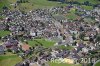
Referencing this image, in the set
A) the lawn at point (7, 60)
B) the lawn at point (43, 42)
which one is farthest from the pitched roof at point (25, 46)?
the lawn at point (7, 60)

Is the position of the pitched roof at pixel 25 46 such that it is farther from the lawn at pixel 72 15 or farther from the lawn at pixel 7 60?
the lawn at pixel 72 15

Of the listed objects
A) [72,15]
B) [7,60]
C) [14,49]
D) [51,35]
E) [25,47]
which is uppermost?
[7,60]

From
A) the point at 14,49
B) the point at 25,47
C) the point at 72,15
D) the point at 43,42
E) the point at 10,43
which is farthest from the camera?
the point at 72,15

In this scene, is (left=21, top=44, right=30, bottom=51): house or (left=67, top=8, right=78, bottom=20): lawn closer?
(left=21, top=44, right=30, bottom=51): house

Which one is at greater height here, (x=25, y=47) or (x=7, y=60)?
(x=7, y=60)

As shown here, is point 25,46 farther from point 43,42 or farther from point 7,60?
point 7,60

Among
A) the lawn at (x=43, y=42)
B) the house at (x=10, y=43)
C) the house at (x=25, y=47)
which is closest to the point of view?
the house at (x=25, y=47)

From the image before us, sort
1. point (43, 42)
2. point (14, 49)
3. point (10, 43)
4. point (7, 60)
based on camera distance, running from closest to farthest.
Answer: point (7, 60), point (14, 49), point (10, 43), point (43, 42)

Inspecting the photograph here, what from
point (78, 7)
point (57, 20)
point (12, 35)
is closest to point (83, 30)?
point (57, 20)

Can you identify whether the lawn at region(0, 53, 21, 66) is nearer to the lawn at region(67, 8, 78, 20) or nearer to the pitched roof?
the pitched roof

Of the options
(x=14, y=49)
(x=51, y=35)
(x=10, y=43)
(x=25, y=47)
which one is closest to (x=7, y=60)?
(x=14, y=49)

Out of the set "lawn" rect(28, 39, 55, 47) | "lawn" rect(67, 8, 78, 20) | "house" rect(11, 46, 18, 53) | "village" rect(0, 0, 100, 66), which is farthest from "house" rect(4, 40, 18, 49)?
"lawn" rect(67, 8, 78, 20)

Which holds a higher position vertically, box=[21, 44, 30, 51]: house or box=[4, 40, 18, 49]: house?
box=[4, 40, 18, 49]: house
